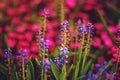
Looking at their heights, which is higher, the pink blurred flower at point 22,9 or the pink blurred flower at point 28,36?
the pink blurred flower at point 22,9

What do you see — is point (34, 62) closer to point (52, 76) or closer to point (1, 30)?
point (52, 76)

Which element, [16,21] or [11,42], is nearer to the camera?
[11,42]

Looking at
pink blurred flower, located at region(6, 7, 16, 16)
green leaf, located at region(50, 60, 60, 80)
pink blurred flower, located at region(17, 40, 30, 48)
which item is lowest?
green leaf, located at region(50, 60, 60, 80)

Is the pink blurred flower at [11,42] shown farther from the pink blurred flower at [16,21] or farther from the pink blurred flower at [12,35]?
the pink blurred flower at [16,21]

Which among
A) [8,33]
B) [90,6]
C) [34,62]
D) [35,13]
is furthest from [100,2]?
[34,62]

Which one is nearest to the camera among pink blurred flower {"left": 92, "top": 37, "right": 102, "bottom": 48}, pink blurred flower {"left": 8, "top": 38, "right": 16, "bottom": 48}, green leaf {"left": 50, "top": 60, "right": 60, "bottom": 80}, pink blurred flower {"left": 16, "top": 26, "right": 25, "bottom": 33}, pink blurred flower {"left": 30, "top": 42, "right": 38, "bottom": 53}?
green leaf {"left": 50, "top": 60, "right": 60, "bottom": 80}

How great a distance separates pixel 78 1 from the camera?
6070 mm

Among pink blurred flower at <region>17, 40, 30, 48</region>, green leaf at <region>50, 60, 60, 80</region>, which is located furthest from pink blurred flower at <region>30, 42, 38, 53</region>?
green leaf at <region>50, 60, 60, 80</region>

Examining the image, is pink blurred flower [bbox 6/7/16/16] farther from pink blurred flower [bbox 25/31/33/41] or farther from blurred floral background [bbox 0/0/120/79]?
pink blurred flower [bbox 25/31/33/41]

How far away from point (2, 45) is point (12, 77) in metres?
2.31

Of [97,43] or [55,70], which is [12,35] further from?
[55,70]

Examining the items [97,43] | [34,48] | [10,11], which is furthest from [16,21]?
[97,43]

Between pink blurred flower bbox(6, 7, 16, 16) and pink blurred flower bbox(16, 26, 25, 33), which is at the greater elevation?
pink blurred flower bbox(6, 7, 16, 16)

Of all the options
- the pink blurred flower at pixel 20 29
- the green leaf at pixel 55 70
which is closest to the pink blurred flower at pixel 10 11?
the pink blurred flower at pixel 20 29
